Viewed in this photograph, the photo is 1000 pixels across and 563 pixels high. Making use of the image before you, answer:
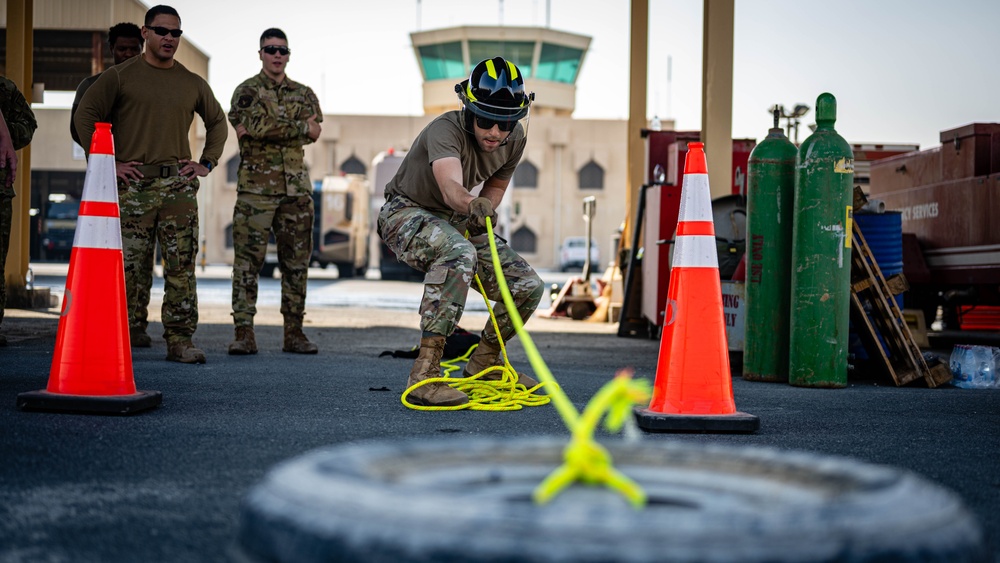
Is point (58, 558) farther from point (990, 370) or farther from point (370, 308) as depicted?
point (370, 308)

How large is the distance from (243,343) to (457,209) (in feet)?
10.5

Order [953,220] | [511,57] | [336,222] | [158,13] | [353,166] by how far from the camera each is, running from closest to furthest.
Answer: [158,13] → [953,220] → [336,222] → [353,166] → [511,57]

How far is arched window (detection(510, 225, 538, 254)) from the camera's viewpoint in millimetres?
58562

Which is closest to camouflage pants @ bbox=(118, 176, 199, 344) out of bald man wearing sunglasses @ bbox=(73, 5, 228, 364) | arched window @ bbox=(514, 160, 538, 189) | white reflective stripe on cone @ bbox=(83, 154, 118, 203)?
bald man wearing sunglasses @ bbox=(73, 5, 228, 364)

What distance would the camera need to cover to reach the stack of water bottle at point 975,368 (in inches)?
275

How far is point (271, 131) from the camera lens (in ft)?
25.6

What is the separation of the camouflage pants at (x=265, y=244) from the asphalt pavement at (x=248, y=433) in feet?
1.30

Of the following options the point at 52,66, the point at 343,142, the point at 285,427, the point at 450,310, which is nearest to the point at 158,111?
the point at 450,310

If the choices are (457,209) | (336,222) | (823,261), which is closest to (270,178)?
(457,209)

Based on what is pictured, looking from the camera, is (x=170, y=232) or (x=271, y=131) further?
(x=271, y=131)

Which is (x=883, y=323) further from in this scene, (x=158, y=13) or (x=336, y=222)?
(x=336, y=222)

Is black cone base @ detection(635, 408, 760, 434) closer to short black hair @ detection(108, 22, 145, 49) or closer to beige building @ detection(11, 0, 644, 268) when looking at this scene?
short black hair @ detection(108, 22, 145, 49)

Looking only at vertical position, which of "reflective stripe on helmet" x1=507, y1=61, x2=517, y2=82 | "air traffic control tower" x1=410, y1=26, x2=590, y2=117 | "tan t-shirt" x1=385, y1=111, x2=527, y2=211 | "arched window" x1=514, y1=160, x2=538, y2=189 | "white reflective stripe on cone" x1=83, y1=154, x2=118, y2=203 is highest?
"air traffic control tower" x1=410, y1=26, x2=590, y2=117

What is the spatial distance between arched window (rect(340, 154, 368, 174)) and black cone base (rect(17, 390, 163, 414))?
53352 mm
